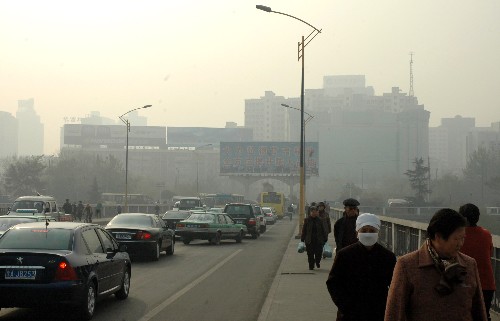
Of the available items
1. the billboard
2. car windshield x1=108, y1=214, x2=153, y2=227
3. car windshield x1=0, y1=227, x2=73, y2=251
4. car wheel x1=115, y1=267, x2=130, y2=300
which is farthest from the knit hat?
the billboard

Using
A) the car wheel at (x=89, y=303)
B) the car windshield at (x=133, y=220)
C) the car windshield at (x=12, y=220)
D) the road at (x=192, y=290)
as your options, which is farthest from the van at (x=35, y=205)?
the car wheel at (x=89, y=303)

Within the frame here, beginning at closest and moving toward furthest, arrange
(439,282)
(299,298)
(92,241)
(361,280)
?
1. (439,282)
2. (361,280)
3. (92,241)
4. (299,298)

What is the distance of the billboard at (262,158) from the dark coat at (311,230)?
90888 mm

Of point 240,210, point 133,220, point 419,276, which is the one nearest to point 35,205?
point 240,210

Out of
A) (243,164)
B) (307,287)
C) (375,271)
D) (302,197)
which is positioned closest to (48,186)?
(243,164)

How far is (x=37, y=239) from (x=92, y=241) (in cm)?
104

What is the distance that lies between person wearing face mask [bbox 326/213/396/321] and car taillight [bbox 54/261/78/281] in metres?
6.10

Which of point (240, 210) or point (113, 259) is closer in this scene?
point (113, 259)

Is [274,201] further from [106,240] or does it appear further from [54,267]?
[54,267]

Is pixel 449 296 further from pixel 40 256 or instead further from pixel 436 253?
pixel 40 256

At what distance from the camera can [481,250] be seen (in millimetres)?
8695

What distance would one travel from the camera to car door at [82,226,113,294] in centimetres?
1273

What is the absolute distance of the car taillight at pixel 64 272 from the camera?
11.7 metres

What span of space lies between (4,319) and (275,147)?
10181 cm
